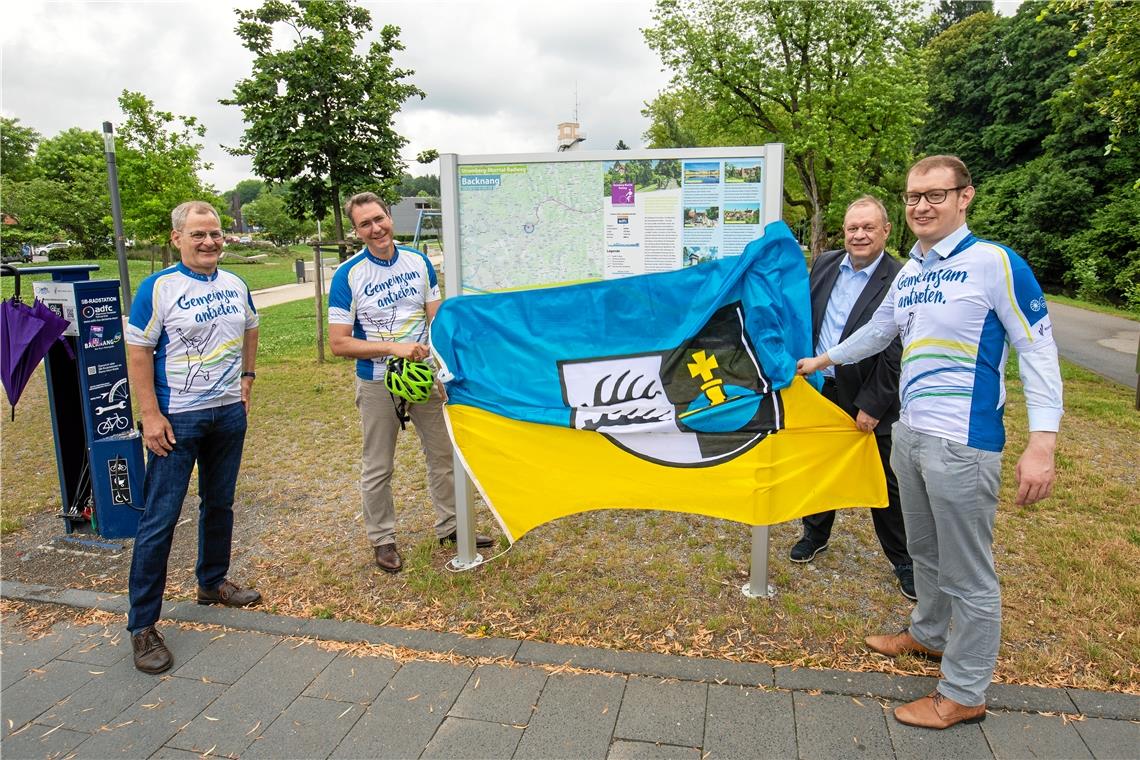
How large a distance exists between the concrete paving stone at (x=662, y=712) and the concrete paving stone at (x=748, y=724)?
0.04 meters

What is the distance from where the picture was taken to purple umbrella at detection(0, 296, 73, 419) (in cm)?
410

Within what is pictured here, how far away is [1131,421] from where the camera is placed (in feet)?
23.5

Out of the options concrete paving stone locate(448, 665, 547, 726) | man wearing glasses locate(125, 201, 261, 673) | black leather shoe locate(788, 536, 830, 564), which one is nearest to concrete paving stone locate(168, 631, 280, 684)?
man wearing glasses locate(125, 201, 261, 673)

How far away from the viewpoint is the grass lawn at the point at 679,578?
10.9 ft

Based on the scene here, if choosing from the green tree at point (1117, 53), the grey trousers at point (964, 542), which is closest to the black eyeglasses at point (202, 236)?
the grey trousers at point (964, 542)

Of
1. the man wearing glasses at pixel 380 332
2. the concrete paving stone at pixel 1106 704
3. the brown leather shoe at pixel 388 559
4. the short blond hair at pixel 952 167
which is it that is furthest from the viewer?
the brown leather shoe at pixel 388 559

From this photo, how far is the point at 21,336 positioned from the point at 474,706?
348 cm

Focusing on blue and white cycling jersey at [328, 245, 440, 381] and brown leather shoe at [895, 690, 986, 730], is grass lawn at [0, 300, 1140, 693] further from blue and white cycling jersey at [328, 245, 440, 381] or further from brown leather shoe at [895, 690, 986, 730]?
blue and white cycling jersey at [328, 245, 440, 381]

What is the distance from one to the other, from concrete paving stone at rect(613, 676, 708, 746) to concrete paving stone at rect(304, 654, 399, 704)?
109 centimetres

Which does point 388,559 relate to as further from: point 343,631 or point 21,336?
point 21,336

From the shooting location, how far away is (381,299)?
3.88 m

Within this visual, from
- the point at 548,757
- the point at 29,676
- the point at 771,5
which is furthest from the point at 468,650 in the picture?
the point at 771,5

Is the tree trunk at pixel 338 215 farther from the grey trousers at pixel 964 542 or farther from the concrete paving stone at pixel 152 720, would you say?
the grey trousers at pixel 964 542

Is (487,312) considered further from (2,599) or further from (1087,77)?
(1087,77)
